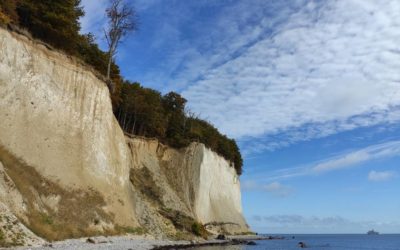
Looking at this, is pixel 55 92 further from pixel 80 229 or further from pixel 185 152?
pixel 185 152

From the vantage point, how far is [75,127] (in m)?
33.0

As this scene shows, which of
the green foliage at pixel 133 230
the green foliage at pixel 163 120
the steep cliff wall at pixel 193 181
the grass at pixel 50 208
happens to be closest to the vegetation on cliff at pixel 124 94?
the green foliage at pixel 163 120

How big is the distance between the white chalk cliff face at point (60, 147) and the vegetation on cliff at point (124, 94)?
7.56 ft

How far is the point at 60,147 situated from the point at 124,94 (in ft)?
66.7

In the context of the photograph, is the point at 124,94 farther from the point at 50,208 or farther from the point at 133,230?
the point at 50,208

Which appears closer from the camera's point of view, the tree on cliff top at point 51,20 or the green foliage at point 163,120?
the tree on cliff top at point 51,20

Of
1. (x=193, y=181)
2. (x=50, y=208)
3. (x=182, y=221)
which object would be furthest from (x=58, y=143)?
(x=193, y=181)

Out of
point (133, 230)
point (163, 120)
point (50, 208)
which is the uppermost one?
point (163, 120)

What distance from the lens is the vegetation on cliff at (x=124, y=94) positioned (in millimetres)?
33312

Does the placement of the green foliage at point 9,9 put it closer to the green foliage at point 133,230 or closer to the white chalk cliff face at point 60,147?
the white chalk cliff face at point 60,147

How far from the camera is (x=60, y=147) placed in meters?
30.8

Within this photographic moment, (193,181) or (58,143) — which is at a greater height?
(193,181)

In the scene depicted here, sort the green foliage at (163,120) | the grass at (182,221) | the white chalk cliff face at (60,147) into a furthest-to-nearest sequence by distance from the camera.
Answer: the green foliage at (163,120)
the grass at (182,221)
the white chalk cliff face at (60,147)

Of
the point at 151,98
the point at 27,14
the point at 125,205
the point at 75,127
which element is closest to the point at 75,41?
the point at 27,14
